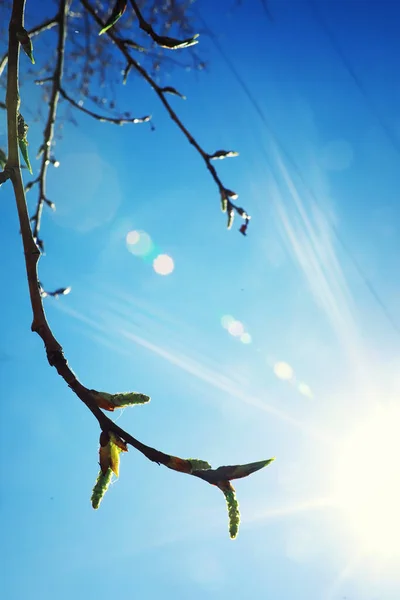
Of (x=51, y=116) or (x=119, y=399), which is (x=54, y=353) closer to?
(x=119, y=399)

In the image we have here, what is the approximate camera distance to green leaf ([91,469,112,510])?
857 mm

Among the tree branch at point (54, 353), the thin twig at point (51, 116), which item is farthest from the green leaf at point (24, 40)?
the thin twig at point (51, 116)

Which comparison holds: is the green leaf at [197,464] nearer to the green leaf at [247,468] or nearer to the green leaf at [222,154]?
the green leaf at [247,468]

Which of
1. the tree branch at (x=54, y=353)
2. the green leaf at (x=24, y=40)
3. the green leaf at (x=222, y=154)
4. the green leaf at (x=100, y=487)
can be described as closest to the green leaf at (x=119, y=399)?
the tree branch at (x=54, y=353)

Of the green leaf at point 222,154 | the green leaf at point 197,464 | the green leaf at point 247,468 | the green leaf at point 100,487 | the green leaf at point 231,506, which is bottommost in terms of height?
the green leaf at point 231,506

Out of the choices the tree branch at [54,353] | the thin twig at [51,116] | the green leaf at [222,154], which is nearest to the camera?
the tree branch at [54,353]

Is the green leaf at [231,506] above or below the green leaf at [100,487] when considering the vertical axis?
below

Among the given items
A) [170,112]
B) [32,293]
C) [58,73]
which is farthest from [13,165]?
[58,73]

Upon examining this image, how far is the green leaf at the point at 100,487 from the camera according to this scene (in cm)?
86

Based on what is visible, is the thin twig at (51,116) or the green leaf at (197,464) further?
the thin twig at (51,116)

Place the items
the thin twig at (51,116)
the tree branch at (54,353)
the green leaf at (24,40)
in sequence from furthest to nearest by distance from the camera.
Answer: the thin twig at (51,116) < the green leaf at (24,40) < the tree branch at (54,353)

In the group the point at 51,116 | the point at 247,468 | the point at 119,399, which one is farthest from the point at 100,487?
the point at 51,116

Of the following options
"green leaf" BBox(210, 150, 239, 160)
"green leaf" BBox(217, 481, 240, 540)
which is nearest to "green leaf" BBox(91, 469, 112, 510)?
"green leaf" BBox(217, 481, 240, 540)

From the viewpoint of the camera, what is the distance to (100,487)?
0.87m
